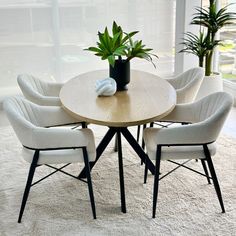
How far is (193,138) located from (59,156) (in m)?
0.87

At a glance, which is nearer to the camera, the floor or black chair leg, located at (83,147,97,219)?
black chair leg, located at (83,147,97,219)

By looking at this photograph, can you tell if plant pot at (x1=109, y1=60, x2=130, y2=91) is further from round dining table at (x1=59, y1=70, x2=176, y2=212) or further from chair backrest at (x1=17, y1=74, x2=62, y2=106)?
chair backrest at (x1=17, y1=74, x2=62, y2=106)

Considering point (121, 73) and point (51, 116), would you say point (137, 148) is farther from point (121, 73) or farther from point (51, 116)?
point (51, 116)

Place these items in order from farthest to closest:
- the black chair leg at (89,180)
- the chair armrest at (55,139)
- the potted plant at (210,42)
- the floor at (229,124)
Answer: the potted plant at (210,42) → the floor at (229,124) → the black chair leg at (89,180) → the chair armrest at (55,139)

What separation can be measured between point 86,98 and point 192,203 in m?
1.07

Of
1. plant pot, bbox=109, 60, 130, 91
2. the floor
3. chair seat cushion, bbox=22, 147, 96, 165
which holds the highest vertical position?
plant pot, bbox=109, 60, 130, 91

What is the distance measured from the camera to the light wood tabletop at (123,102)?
96.3 inches

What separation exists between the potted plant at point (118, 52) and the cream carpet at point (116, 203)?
0.80 meters

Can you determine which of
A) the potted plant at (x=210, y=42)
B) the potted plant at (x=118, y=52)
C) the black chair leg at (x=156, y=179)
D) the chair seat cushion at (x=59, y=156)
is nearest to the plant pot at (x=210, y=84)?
the potted plant at (x=210, y=42)

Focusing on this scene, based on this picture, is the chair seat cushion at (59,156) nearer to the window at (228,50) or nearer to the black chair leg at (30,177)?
the black chair leg at (30,177)

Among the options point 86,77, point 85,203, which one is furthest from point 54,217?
point 86,77

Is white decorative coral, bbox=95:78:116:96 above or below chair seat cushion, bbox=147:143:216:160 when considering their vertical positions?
above

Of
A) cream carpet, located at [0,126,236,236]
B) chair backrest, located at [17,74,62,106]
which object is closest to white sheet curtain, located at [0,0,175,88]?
chair backrest, located at [17,74,62,106]

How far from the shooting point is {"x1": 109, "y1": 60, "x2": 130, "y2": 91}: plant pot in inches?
115
